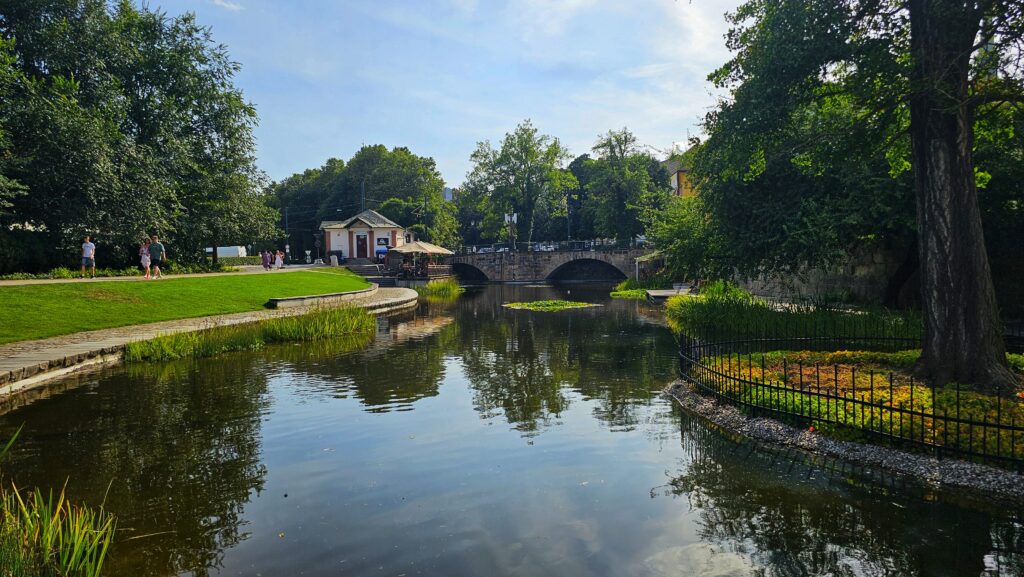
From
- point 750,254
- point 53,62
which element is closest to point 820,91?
point 750,254

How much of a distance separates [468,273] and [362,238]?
44.0 ft

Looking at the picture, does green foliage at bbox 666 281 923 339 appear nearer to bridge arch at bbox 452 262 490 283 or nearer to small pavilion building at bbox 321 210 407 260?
bridge arch at bbox 452 262 490 283

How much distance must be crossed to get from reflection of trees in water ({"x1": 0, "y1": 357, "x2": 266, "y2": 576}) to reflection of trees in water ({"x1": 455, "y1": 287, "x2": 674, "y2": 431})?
13.4ft

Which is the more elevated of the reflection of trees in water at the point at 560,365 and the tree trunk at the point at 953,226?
the tree trunk at the point at 953,226

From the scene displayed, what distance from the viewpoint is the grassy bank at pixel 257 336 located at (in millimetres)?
15062

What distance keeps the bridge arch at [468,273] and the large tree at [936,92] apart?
60904mm

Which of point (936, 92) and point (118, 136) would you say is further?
point (118, 136)

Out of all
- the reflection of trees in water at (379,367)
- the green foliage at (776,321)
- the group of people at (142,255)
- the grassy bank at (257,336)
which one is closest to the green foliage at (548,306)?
the green foliage at (776,321)

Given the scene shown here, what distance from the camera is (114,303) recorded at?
20859 mm

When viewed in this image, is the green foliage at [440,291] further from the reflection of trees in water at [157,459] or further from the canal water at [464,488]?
the canal water at [464,488]

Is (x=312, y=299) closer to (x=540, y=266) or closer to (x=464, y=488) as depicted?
(x=464, y=488)

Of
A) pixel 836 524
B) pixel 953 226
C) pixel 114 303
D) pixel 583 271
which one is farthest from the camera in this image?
pixel 583 271

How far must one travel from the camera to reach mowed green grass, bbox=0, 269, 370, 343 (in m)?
17.1

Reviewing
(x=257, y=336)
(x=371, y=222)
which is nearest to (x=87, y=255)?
(x=257, y=336)
